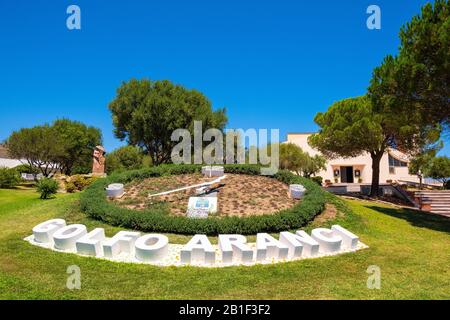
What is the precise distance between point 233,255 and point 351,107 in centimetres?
2086

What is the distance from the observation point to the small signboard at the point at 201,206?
14.3 metres

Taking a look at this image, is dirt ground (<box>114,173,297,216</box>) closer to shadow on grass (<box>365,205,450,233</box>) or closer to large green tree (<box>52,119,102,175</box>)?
shadow on grass (<box>365,205,450,233</box>)

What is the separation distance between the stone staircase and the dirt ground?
1247 cm

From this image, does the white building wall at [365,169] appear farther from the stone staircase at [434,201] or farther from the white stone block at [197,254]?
the white stone block at [197,254]

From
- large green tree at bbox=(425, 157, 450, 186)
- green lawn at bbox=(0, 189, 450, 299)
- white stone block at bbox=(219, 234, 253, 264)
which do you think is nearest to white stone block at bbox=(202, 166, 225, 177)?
green lawn at bbox=(0, 189, 450, 299)

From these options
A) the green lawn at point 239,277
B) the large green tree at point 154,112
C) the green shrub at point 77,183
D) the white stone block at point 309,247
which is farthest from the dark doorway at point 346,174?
the white stone block at point 309,247

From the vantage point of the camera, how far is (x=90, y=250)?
1041 cm

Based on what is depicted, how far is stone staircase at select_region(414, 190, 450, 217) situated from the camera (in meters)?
23.8

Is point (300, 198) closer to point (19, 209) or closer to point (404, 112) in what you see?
point (404, 112)

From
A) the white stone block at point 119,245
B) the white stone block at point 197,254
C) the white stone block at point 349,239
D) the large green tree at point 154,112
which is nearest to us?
the white stone block at point 197,254

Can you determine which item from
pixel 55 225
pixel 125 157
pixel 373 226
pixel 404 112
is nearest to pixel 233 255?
pixel 55 225

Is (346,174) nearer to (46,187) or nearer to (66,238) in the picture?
(46,187)

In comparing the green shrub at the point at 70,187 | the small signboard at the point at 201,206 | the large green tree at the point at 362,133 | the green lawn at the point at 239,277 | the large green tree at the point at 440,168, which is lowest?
the green lawn at the point at 239,277

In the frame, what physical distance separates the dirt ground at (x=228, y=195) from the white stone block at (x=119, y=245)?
3.96 meters
